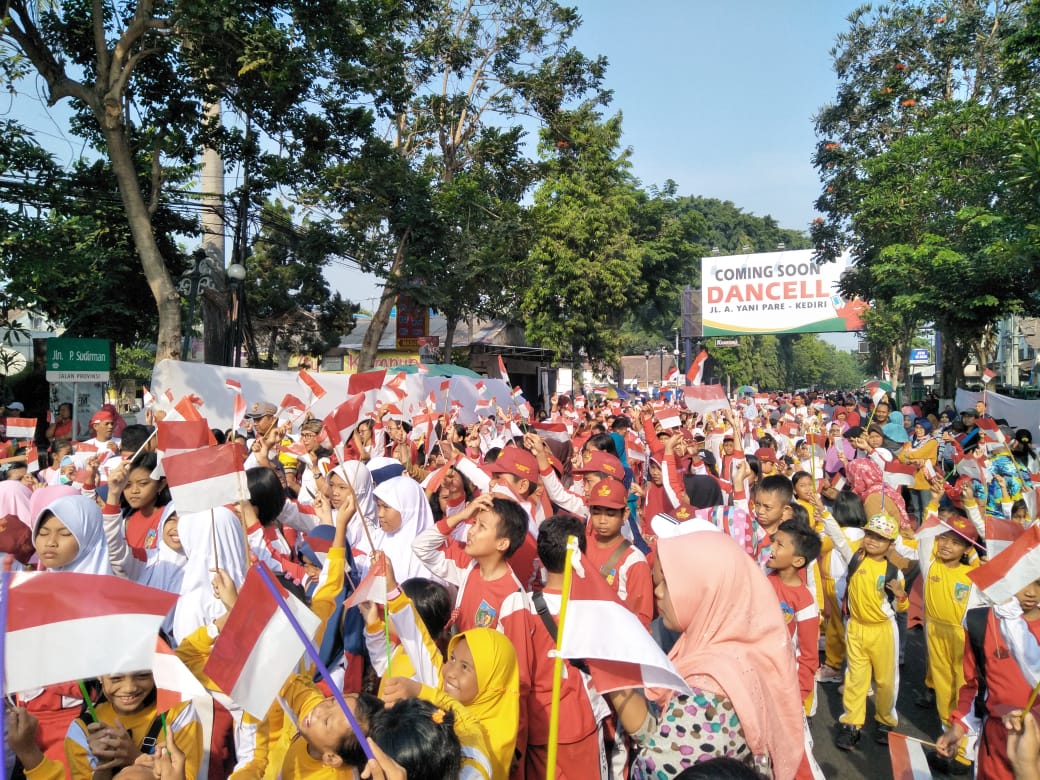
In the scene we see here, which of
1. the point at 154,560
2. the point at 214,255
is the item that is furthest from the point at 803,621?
the point at 214,255

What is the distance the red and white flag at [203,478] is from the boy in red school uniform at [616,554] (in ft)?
5.74

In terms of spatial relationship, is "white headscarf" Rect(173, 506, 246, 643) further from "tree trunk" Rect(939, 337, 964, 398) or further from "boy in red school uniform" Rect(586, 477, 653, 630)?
"tree trunk" Rect(939, 337, 964, 398)

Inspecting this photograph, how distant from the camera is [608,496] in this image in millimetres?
4125

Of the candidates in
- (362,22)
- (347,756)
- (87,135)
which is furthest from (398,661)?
(87,135)

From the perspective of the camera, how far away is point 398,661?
3025 millimetres

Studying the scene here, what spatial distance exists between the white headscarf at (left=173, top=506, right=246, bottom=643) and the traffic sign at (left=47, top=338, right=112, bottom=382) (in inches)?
290

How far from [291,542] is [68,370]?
6772 mm

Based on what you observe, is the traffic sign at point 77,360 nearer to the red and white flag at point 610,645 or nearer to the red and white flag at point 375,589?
the red and white flag at point 375,589

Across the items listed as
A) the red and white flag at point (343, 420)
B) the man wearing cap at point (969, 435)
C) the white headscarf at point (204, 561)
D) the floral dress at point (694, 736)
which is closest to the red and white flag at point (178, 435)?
the red and white flag at point (343, 420)

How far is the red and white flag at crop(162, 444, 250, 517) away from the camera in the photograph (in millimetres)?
3523

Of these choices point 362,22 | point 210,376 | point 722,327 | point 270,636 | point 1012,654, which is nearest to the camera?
point 270,636

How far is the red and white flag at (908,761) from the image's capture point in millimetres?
2846

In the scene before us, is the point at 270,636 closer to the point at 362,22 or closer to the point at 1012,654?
the point at 1012,654

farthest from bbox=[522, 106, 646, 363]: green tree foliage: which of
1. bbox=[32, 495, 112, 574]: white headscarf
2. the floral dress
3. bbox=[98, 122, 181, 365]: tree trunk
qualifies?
the floral dress
